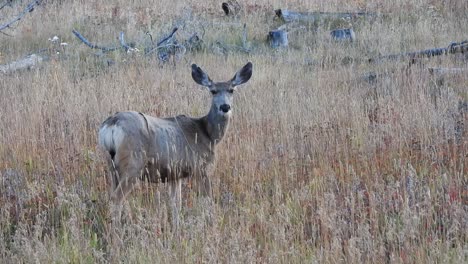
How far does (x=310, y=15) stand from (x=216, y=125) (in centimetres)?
1003

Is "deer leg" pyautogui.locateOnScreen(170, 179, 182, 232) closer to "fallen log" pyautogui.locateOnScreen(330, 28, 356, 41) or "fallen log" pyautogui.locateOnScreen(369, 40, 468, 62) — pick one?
"fallen log" pyautogui.locateOnScreen(369, 40, 468, 62)

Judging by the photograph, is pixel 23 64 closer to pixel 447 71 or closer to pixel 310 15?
pixel 447 71

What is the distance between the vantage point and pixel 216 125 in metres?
7.21

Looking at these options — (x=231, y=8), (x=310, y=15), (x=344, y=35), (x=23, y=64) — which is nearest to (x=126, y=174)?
(x=23, y=64)

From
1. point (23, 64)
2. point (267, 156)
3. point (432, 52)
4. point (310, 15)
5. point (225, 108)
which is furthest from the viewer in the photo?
point (310, 15)

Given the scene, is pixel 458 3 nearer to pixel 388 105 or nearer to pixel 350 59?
pixel 350 59

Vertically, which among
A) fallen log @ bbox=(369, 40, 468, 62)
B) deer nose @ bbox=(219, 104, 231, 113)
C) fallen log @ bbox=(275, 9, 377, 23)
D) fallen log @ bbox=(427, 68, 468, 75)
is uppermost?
fallen log @ bbox=(275, 9, 377, 23)

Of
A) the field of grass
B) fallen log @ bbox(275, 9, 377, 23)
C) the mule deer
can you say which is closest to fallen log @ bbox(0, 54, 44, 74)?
the field of grass

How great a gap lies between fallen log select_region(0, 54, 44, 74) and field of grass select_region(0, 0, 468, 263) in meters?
0.19

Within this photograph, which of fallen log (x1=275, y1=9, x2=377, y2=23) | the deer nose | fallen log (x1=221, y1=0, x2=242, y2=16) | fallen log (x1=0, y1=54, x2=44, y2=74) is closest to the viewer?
the deer nose

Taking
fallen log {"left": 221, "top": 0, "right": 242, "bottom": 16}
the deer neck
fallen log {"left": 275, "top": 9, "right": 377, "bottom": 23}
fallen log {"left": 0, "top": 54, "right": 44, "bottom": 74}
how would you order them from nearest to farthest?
the deer neck < fallen log {"left": 0, "top": 54, "right": 44, "bottom": 74} < fallen log {"left": 275, "top": 9, "right": 377, "bottom": 23} < fallen log {"left": 221, "top": 0, "right": 242, "bottom": 16}

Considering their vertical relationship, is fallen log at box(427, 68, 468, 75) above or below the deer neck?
below

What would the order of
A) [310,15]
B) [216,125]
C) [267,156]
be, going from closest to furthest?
[216,125]
[267,156]
[310,15]

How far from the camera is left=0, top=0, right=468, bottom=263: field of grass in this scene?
528 cm
